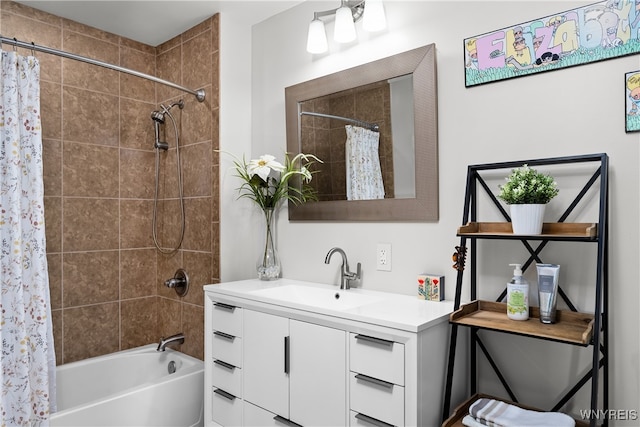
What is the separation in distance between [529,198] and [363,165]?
2.87ft

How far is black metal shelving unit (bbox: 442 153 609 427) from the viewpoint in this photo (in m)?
1.31

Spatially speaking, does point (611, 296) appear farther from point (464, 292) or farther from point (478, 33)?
point (478, 33)

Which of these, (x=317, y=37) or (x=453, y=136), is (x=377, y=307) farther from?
(x=317, y=37)

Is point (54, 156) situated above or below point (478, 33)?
below

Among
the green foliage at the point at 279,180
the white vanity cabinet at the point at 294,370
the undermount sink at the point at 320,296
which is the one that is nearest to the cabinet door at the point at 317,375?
the white vanity cabinet at the point at 294,370

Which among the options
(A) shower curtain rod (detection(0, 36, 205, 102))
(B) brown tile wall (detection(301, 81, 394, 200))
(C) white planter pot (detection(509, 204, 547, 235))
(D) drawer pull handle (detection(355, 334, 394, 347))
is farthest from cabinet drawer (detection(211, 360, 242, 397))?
→ (A) shower curtain rod (detection(0, 36, 205, 102))

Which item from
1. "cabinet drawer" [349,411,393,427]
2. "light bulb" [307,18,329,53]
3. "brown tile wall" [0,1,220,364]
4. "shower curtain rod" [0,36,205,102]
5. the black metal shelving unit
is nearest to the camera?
the black metal shelving unit

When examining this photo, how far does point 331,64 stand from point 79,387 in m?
2.33

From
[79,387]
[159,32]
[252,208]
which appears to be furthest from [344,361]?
[159,32]

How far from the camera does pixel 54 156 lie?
2.55 m

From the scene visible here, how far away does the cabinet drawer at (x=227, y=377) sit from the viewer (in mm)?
2068

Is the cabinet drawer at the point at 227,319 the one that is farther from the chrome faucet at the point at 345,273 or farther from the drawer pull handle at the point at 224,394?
the chrome faucet at the point at 345,273

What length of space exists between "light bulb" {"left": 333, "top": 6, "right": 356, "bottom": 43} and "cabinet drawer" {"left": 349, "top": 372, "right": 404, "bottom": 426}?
1.50 meters

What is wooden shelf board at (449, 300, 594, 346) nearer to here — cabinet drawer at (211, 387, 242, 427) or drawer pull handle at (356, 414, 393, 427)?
drawer pull handle at (356, 414, 393, 427)
